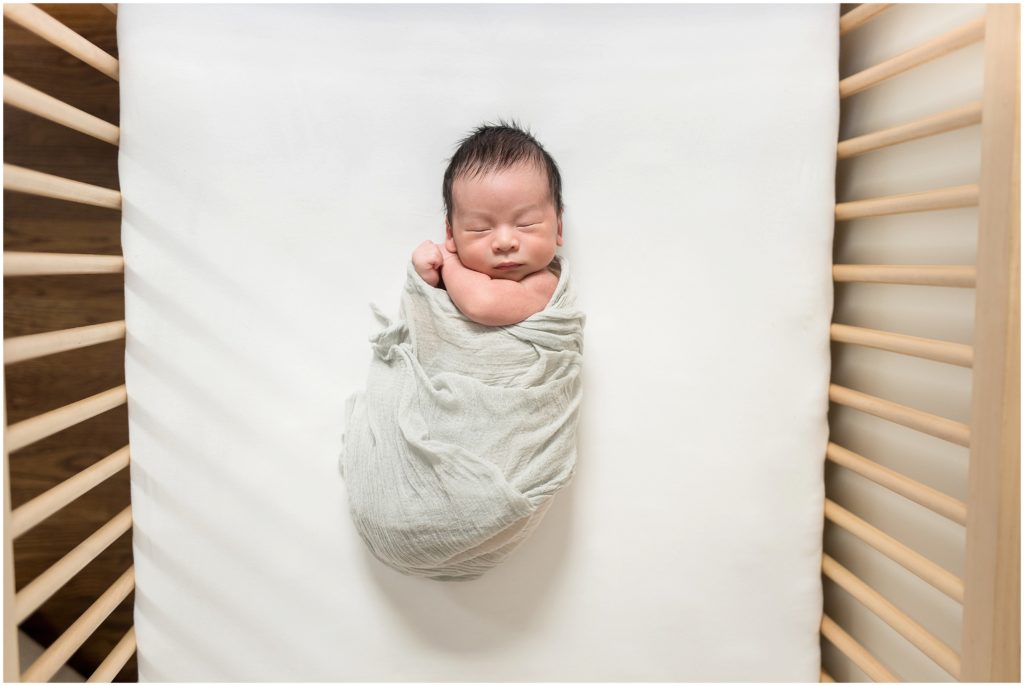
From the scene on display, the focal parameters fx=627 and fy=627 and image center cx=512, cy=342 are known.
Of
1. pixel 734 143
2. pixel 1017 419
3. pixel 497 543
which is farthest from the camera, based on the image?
pixel 734 143

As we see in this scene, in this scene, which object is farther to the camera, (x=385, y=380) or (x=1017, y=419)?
(x=385, y=380)

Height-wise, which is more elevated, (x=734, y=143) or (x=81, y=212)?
(x=734, y=143)

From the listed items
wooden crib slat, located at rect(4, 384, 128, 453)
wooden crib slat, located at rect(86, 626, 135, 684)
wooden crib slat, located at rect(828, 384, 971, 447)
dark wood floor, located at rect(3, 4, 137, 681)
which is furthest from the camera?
dark wood floor, located at rect(3, 4, 137, 681)

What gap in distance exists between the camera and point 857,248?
1052mm

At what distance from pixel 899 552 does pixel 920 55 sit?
0.68m

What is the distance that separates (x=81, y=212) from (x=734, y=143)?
1.13 m

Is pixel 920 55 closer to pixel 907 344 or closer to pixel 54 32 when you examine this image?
pixel 907 344

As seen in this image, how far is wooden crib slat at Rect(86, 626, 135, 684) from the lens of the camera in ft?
2.90

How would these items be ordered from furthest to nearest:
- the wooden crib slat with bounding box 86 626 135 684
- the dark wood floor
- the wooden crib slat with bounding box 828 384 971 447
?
the dark wood floor
the wooden crib slat with bounding box 86 626 135 684
the wooden crib slat with bounding box 828 384 971 447

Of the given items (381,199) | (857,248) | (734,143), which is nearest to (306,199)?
(381,199)

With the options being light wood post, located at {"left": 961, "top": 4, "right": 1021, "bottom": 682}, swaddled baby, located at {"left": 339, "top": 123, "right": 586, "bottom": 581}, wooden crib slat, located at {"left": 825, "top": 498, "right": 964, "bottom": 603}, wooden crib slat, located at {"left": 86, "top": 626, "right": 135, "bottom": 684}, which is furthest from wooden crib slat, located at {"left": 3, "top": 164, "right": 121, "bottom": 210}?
wooden crib slat, located at {"left": 825, "top": 498, "right": 964, "bottom": 603}

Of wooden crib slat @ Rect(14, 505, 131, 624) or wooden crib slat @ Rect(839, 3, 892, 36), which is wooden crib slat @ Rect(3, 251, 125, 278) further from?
wooden crib slat @ Rect(839, 3, 892, 36)

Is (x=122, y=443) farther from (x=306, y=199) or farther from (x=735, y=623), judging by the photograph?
(x=735, y=623)

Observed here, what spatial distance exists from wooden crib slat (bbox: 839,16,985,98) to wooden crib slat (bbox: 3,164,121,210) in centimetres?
111
